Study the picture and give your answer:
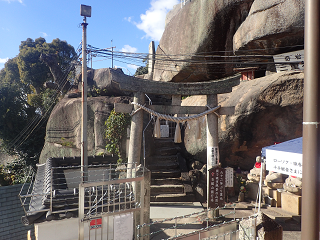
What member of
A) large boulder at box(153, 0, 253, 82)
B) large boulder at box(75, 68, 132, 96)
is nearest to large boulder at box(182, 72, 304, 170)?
large boulder at box(153, 0, 253, 82)

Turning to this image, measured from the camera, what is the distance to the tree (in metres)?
19.0

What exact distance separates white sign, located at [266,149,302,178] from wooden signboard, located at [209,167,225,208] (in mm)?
2918

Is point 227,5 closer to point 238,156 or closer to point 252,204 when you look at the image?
point 238,156

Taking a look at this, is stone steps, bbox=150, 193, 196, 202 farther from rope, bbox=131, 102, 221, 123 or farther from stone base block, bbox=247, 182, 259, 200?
rope, bbox=131, 102, 221, 123

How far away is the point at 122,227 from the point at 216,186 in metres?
4.05

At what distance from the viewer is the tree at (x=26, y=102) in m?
19.0

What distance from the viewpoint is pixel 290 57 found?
10000mm

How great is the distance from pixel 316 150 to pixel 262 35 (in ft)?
29.3

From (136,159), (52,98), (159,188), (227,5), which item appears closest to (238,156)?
(159,188)

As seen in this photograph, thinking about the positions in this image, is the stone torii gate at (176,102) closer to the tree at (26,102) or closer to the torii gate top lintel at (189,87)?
the torii gate top lintel at (189,87)

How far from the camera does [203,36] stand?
40.4 feet

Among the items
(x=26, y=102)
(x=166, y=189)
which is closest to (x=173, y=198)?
(x=166, y=189)

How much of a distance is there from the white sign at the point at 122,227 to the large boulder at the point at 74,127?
Result: 8.61 m

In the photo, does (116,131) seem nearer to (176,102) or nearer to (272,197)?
(176,102)
